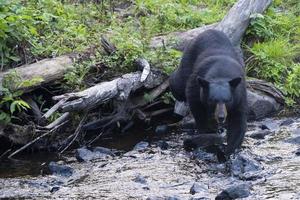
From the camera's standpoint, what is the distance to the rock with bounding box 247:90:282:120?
8.84m

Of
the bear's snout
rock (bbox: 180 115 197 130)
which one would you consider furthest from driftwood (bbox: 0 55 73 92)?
the bear's snout

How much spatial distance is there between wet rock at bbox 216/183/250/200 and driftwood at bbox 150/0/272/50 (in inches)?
139

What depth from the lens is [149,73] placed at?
8438 mm

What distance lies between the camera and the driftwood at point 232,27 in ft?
30.7

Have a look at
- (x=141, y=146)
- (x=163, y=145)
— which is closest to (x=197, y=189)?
(x=163, y=145)

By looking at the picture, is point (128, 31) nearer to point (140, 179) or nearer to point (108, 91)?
point (108, 91)

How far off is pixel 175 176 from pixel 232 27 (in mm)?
3373

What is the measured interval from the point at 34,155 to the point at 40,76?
0.88 m

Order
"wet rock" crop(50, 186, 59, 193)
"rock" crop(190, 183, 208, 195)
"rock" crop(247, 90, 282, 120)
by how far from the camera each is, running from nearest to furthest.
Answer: "rock" crop(190, 183, 208, 195)
"wet rock" crop(50, 186, 59, 193)
"rock" crop(247, 90, 282, 120)

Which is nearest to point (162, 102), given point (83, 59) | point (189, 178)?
point (83, 59)

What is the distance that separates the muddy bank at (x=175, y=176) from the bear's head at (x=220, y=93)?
21.3 inches

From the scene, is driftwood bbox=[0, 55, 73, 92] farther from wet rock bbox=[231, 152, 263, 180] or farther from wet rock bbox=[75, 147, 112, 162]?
wet rock bbox=[231, 152, 263, 180]

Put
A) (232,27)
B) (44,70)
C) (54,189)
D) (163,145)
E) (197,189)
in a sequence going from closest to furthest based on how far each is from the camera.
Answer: (197,189) → (54,189) → (163,145) → (44,70) → (232,27)

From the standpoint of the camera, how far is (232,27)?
9609mm
